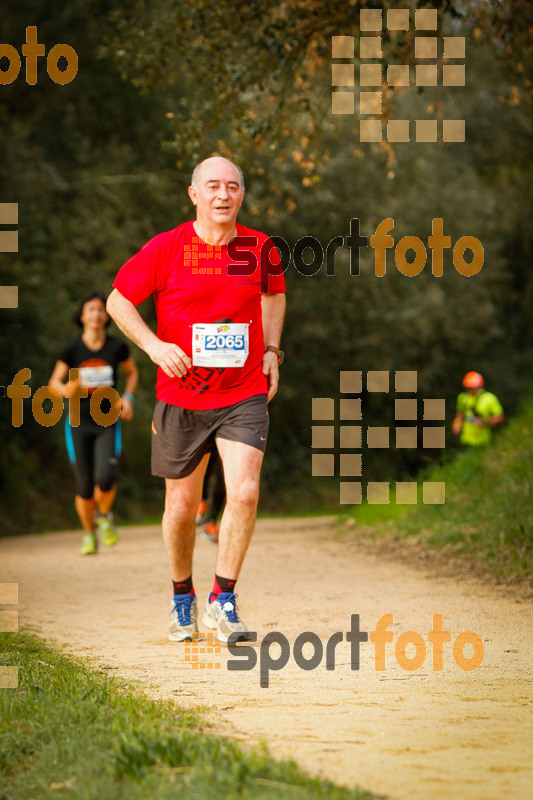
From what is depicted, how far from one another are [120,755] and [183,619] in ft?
8.46

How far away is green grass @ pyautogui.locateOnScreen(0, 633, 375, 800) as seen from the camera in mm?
2631

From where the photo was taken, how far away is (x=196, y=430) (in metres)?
5.36

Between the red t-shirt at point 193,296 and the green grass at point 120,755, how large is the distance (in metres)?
1.84

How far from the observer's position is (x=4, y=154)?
57.9 ft

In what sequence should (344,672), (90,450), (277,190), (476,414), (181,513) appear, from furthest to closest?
1. (476,414)
2. (277,190)
3. (90,450)
4. (181,513)
5. (344,672)

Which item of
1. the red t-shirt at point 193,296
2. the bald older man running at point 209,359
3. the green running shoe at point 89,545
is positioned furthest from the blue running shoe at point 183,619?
the green running shoe at point 89,545

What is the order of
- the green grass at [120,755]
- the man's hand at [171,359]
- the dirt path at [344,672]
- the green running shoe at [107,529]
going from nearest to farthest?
the green grass at [120,755], the dirt path at [344,672], the man's hand at [171,359], the green running shoe at [107,529]

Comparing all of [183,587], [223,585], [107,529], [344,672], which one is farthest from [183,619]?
[107,529]

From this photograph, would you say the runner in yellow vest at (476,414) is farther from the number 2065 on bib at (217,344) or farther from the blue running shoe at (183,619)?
the number 2065 on bib at (217,344)

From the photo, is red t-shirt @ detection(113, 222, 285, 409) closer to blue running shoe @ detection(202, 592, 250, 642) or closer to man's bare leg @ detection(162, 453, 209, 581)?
man's bare leg @ detection(162, 453, 209, 581)

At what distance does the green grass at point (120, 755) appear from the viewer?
104 inches

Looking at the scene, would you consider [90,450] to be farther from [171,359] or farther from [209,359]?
[171,359]

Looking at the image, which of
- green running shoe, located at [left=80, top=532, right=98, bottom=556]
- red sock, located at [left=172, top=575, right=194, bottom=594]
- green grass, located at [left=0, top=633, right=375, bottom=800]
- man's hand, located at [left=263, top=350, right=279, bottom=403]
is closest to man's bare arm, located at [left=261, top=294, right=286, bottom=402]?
man's hand, located at [left=263, top=350, right=279, bottom=403]

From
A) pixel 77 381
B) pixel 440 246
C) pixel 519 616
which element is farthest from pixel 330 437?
pixel 519 616
